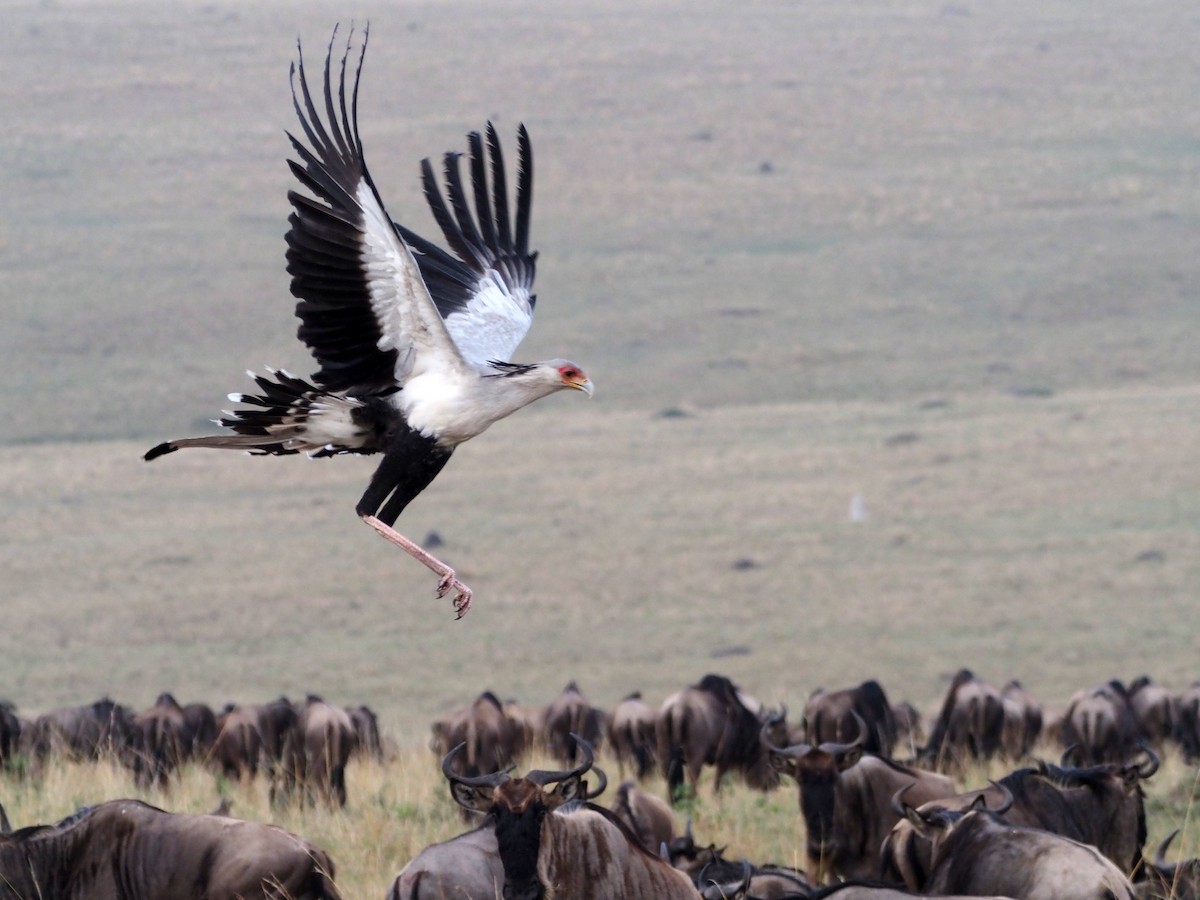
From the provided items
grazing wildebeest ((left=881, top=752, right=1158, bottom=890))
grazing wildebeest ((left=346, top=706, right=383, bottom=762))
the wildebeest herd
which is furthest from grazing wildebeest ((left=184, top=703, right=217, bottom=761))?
grazing wildebeest ((left=881, top=752, right=1158, bottom=890))

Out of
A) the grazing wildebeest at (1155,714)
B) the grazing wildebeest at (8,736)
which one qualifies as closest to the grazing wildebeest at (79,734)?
the grazing wildebeest at (8,736)

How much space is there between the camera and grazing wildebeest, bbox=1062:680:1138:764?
15617 millimetres

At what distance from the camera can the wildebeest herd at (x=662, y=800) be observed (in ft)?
24.2

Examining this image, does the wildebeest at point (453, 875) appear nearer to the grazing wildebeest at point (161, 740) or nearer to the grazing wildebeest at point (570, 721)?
the grazing wildebeest at point (161, 740)

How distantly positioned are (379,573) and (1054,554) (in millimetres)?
11595

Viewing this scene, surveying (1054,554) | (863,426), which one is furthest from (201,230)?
(1054,554)

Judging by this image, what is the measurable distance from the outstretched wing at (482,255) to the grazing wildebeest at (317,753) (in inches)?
197

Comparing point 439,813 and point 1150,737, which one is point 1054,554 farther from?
point 439,813

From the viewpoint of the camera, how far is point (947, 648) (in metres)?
29.7

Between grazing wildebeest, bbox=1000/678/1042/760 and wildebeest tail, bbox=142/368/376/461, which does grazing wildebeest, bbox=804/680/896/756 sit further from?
wildebeest tail, bbox=142/368/376/461

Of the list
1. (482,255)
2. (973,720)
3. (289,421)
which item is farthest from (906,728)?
(289,421)

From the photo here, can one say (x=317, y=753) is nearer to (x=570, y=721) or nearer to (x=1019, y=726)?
(x=570, y=721)

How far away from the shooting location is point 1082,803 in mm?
9539

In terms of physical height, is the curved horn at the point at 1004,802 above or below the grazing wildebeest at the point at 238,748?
above
